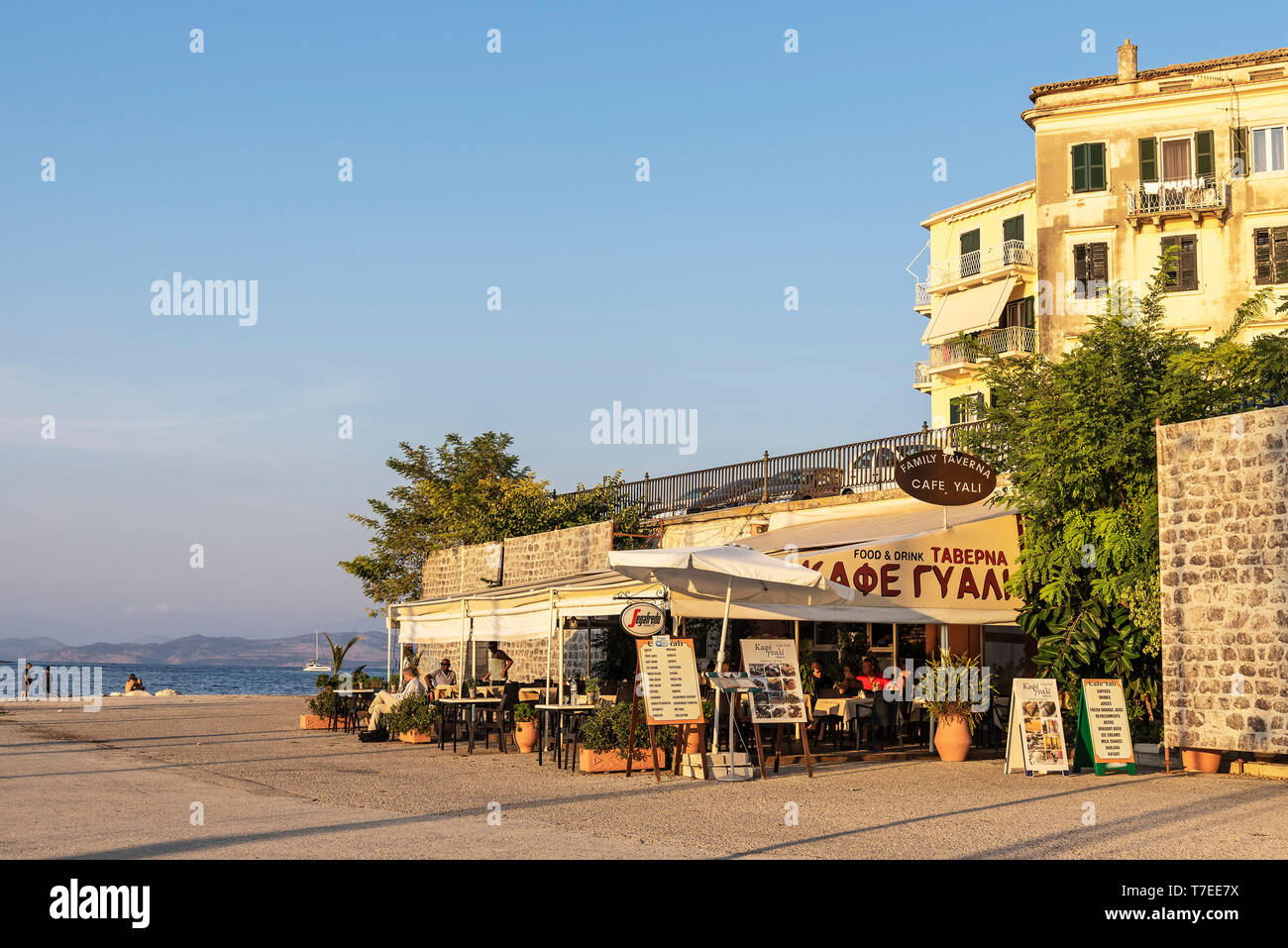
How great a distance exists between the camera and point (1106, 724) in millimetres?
14117

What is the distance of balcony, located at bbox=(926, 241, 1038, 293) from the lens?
42.0 metres

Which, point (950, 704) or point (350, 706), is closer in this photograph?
point (950, 704)

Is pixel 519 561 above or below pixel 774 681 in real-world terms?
above

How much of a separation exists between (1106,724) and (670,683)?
16.0ft

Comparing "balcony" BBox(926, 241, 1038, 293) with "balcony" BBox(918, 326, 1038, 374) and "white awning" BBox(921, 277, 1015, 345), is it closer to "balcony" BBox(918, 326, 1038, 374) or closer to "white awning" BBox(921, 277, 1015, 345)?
"white awning" BBox(921, 277, 1015, 345)

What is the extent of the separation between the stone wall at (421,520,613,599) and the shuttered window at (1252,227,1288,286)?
20184 mm

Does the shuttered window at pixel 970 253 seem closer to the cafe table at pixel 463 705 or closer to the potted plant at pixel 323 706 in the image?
the potted plant at pixel 323 706

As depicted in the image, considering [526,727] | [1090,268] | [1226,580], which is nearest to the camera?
[1226,580]

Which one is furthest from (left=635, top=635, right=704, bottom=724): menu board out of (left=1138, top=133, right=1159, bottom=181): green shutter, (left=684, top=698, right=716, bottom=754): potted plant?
(left=1138, top=133, right=1159, bottom=181): green shutter

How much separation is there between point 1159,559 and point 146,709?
24.7 m

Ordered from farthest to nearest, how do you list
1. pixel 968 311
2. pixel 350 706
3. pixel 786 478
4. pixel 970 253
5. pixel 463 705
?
1. pixel 970 253
2. pixel 968 311
3. pixel 786 478
4. pixel 350 706
5. pixel 463 705

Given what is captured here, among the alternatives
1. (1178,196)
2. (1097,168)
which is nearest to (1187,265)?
(1178,196)

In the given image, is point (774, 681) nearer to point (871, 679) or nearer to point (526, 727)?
point (871, 679)
